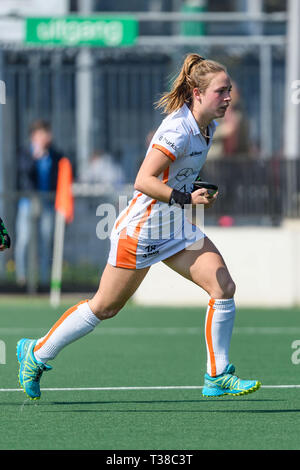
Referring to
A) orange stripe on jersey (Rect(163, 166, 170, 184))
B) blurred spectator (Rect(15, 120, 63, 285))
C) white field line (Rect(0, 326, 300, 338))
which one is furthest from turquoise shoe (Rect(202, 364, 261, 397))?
blurred spectator (Rect(15, 120, 63, 285))

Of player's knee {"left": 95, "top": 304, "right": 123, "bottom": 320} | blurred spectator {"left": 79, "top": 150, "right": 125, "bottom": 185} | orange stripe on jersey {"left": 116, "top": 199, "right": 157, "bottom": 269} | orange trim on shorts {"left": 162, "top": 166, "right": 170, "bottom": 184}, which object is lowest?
player's knee {"left": 95, "top": 304, "right": 123, "bottom": 320}

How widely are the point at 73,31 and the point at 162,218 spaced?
10.6 meters

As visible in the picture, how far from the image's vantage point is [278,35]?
19438 millimetres

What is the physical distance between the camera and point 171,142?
687 centimetres

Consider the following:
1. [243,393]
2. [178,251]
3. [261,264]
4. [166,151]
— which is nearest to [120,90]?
[261,264]

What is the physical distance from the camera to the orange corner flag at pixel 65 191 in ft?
51.8

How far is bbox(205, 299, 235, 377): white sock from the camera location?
7148mm

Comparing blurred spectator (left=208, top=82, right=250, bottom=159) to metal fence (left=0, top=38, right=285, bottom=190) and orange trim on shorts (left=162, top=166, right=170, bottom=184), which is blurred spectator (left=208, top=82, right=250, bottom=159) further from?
orange trim on shorts (left=162, top=166, right=170, bottom=184)

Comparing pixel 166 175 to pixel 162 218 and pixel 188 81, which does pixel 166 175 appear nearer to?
pixel 162 218

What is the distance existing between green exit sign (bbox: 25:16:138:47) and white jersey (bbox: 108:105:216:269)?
1033 centimetres

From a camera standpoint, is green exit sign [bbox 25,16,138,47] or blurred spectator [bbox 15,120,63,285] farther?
green exit sign [bbox 25,16,138,47]

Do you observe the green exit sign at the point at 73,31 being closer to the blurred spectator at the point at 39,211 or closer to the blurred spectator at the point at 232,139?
the blurred spectator at the point at 39,211

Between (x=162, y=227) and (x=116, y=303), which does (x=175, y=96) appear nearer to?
(x=162, y=227)

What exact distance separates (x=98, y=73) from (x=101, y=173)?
1.71 m
